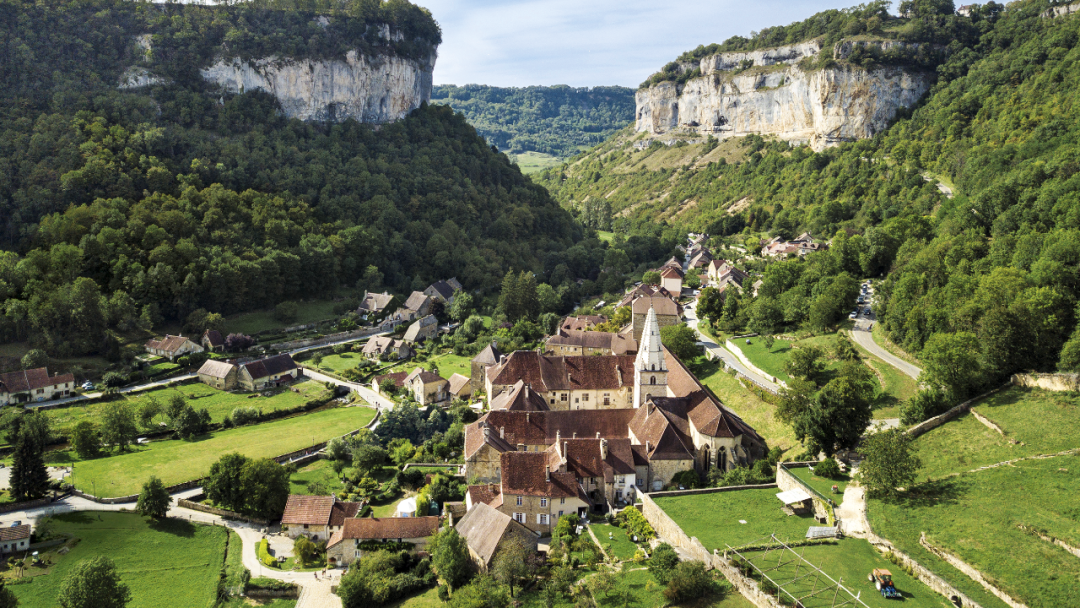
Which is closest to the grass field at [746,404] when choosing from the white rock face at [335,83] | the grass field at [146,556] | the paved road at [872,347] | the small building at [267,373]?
the paved road at [872,347]

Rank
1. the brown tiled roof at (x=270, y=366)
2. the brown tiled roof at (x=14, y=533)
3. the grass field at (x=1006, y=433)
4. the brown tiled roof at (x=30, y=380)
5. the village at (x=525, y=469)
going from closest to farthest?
the village at (x=525, y=469), the grass field at (x=1006, y=433), the brown tiled roof at (x=14, y=533), the brown tiled roof at (x=30, y=380), the brown tiled roof at (x=270, y=366)

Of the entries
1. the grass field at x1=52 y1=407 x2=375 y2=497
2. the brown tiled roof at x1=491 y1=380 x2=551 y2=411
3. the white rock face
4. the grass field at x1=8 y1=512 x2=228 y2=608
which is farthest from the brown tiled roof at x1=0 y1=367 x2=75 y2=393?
the white rock face

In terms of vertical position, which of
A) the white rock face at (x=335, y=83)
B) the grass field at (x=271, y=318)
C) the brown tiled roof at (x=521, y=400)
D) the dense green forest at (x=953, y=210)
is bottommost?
the brown tiled roof at (x=521, y=400)

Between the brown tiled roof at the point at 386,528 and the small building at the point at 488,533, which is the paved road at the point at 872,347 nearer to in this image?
the small building at the point at 488,533

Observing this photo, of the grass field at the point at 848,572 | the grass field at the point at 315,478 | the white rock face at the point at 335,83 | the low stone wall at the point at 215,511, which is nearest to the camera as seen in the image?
the grass field at the point at 848,572

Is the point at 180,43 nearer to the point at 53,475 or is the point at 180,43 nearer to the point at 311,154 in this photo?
the point at 311,154

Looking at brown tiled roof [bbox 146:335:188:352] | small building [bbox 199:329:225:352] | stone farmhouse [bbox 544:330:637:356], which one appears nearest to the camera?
stone farmhouse [bbox 544:330:637:356]

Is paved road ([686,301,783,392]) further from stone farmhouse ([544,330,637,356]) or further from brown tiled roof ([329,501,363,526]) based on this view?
brown tiled roof ([329,501,363,526])
